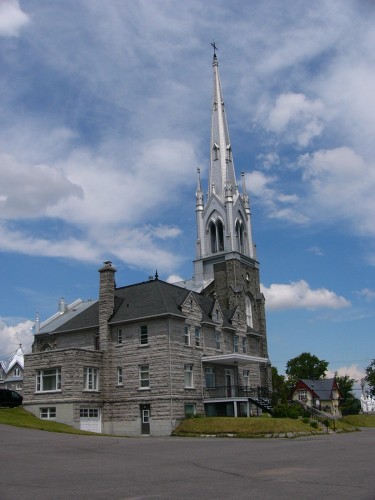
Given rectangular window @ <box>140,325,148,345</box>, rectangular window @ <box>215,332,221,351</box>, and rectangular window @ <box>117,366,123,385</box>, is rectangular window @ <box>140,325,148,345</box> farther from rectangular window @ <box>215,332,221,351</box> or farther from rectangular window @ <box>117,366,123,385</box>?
rectangular window @ <box>215,332,221,351</box>

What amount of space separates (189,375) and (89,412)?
26.3 ft

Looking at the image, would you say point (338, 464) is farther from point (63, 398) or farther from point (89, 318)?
point (89, 318)

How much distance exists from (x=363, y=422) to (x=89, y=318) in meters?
27.2

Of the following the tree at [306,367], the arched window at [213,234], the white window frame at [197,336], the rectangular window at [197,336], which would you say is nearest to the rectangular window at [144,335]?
the white window frame at [197,336]

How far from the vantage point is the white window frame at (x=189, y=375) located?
1722 inches

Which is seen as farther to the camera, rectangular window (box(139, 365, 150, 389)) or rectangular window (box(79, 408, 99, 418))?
rectangular window (box(139, 365, 150, 389))

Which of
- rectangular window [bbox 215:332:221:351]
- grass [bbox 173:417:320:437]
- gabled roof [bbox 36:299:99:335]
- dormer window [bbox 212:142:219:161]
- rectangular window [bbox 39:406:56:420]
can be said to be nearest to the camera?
grass [bbox 173:417:320:437]

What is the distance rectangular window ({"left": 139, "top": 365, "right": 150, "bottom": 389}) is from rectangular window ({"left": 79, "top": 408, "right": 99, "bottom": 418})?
389 cm

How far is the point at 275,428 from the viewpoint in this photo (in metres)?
35.0

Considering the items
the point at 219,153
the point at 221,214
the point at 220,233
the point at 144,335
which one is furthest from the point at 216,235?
the point at 144,335

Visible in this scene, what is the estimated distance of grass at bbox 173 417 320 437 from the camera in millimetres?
35125

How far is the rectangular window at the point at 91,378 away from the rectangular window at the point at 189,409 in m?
6.95

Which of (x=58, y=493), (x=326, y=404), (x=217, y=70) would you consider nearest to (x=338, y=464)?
(x=58, y=493)

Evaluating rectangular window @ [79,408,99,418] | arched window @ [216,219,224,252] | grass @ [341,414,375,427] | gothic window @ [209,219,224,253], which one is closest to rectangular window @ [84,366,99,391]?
rectangular window @ [79,408,99,418]
